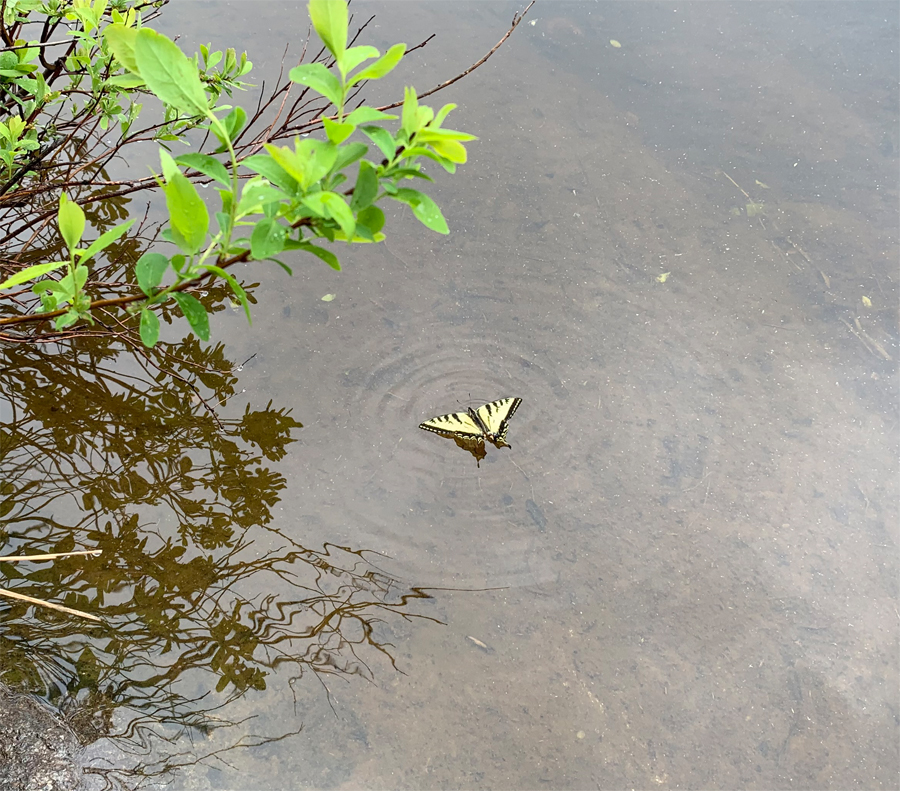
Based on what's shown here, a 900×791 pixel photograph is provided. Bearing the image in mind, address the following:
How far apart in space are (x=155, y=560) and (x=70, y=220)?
1330 mm

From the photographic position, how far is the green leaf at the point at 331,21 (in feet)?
3.48

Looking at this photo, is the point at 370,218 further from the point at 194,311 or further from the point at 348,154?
the point at 194,311

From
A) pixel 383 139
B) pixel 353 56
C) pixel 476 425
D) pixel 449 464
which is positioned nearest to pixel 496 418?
pixel 476 425

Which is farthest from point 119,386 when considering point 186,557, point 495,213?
point 495,213

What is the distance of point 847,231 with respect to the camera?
328 centimetres

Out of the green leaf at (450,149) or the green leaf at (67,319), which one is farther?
the green leaf at (67,319)

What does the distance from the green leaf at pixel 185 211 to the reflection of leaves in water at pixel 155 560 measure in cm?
137

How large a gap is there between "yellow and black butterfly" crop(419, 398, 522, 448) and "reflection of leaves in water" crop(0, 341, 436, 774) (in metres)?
0.51

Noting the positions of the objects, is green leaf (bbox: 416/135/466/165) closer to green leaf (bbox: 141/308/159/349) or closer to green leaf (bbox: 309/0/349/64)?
green leaf (bbox: 309/0/349/64)

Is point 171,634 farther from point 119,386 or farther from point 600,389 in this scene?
point 600,389

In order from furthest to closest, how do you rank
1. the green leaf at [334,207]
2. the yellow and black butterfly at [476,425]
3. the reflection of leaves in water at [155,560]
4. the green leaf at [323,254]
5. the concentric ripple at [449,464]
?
1. the yellow and black butterfly at [476,425]
2. the concentric ripple at [449,464]
3. the reflection of leaves in water at [155,560]
4. the green leaf at [323,254]
5. the green leaf at [334,207]

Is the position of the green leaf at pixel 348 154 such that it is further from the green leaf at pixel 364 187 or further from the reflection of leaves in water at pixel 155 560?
the reflection of leaves in water at pixel 155 560

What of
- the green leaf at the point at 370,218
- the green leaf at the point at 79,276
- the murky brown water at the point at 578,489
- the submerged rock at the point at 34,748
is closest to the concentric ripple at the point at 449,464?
the murky brown water at the point at 578,489

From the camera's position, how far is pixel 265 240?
3.76 ft
